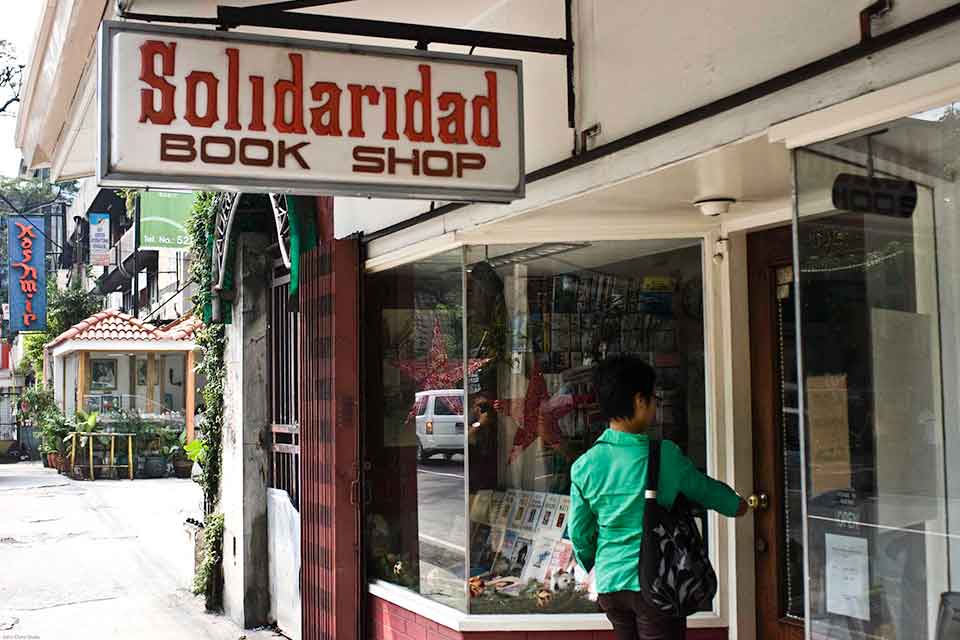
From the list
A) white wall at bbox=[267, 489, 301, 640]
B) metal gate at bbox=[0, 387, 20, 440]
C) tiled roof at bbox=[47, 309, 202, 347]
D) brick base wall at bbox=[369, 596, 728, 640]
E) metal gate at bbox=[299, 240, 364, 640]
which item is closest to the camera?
brick base wall at bbox=[369, 596, 728, 640]

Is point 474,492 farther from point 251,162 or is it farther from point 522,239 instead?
point 251,162

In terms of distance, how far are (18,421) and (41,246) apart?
21.1 ft

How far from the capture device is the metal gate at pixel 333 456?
6.53 meters

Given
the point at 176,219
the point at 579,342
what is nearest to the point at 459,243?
the point at 579,342

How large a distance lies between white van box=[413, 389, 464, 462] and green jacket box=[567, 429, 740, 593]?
2062mm

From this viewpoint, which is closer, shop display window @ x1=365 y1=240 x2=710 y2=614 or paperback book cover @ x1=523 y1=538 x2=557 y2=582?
shop display window @ x1=365 y1=240 x2=710 y2=614

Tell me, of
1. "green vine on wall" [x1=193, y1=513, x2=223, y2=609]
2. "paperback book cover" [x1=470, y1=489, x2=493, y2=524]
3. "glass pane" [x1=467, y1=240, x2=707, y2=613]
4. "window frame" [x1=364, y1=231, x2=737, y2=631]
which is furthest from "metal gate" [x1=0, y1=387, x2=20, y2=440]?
"window frame" [x1=364, y1=231, x2=737, y2=631]

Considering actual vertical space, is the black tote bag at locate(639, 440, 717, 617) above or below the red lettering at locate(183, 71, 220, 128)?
below

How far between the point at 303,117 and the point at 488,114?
0.69 metres

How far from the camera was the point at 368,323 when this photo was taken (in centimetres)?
669

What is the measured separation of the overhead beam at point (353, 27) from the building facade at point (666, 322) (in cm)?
52

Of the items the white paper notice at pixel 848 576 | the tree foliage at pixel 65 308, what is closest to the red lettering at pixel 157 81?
the white paper notice at pixel 848 576

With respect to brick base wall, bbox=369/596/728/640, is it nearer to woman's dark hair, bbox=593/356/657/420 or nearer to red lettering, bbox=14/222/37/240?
woman's dark hair, bbox=593/356/657/420

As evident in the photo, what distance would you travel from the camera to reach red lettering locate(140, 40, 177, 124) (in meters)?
3.49
